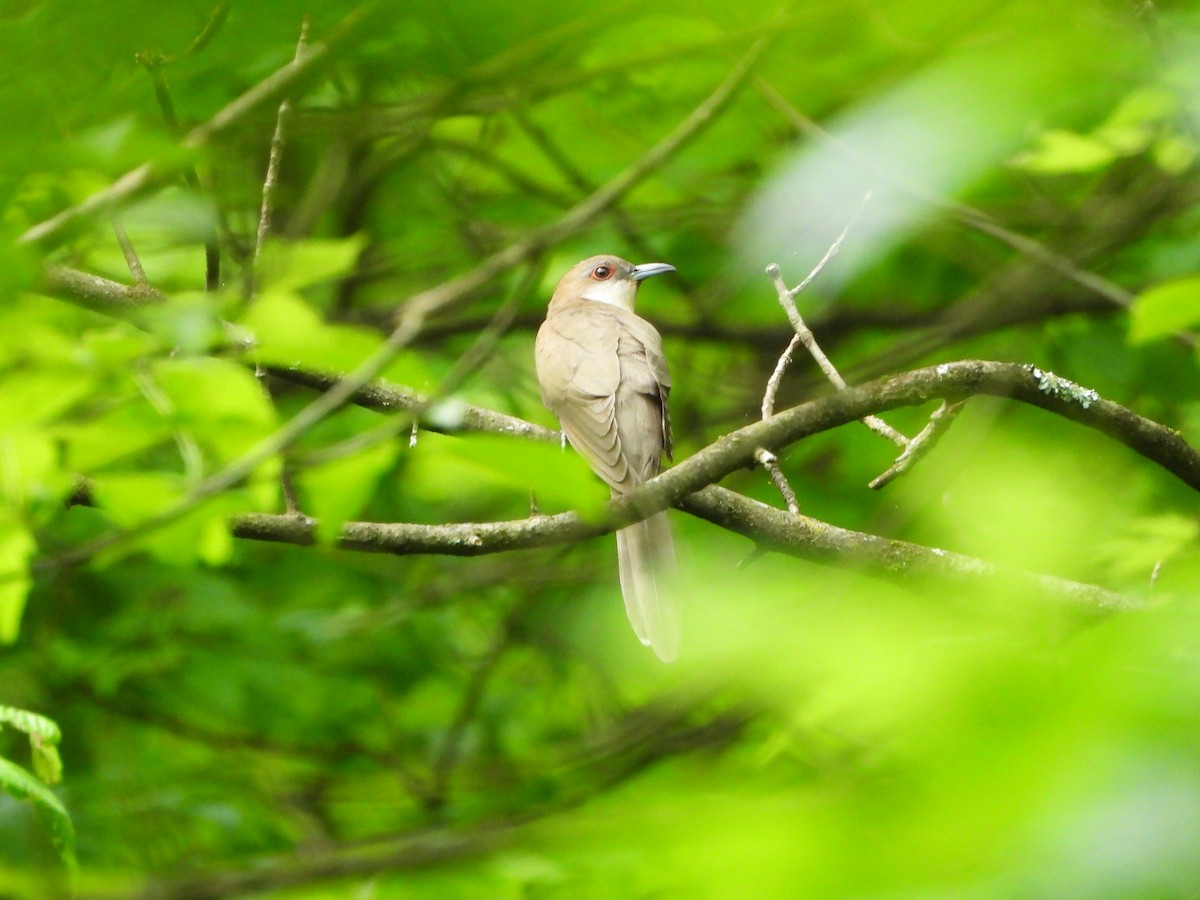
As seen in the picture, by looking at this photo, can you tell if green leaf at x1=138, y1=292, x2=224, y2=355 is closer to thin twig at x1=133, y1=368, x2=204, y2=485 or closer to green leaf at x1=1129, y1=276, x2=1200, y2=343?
thin twig at x1=133, y1=368, x2=204, y2=485

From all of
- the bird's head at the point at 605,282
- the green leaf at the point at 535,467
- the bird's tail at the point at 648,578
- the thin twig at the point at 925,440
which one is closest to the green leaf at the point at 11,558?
the green leaf at the point at 535,467

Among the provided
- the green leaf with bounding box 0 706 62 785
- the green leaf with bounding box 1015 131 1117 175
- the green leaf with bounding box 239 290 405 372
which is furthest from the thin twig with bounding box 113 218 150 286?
the green leaf with bounding box 1015 131 1117 175

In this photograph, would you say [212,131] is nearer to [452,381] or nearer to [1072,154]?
[452,381]

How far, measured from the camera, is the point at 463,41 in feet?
3.21

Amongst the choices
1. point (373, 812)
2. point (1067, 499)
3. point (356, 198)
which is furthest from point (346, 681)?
point (1067, 499)

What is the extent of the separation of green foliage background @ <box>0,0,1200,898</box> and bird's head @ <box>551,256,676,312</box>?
16 centimetres

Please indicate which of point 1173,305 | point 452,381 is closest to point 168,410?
point 452,381

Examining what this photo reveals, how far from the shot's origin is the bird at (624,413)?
425 cm

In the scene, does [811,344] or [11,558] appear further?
[811,344]

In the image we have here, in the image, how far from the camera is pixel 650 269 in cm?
559

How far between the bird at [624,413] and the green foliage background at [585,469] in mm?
274

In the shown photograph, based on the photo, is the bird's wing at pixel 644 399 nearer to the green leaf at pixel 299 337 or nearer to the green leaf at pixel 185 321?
the green leaf at pixel 299 337

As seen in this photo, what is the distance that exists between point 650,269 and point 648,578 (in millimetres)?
1894

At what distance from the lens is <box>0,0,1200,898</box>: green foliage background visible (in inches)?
25.9
